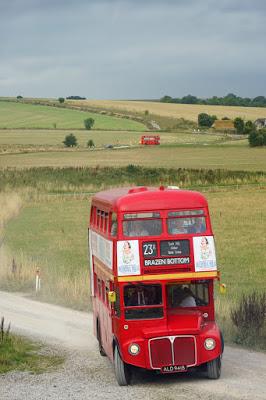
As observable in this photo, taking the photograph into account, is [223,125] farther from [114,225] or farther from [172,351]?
[172,351]

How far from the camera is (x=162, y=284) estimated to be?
14.7 meters

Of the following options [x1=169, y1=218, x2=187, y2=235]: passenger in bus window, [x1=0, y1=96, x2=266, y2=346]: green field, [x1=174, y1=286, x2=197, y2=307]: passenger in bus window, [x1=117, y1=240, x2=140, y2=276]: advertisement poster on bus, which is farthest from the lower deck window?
[x1=0, y1=96, x2=266, y2=346]: green field

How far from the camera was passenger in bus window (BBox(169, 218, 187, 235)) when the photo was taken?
48.9 ft

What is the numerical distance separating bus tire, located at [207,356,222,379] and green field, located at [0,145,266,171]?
63129mm

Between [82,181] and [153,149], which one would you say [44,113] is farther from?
[82,181]

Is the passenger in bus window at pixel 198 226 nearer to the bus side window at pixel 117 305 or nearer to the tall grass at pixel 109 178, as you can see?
the bus side window at pixel 117 305

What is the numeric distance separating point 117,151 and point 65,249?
227ft

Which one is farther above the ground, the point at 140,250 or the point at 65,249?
the point at 140,250

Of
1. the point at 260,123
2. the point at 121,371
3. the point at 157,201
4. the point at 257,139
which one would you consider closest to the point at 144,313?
the point at 121,371

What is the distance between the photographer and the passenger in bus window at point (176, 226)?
1489 cm

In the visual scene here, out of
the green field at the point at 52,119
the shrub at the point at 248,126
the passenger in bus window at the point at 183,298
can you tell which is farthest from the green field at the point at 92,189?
the shrub at the point at 248,126

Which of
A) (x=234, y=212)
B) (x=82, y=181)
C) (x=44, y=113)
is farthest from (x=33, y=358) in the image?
(x=44, y=113)

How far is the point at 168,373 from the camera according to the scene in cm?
1545

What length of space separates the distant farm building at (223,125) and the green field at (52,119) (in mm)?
11889
